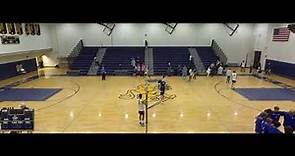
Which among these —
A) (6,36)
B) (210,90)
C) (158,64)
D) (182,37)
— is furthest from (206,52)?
(6,36)

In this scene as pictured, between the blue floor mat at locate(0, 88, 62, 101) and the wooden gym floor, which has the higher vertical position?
the blue floor mat at locate(0, 88, 62, 101)

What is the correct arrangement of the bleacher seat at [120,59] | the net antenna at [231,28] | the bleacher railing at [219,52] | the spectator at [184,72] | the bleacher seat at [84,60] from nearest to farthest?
the spectator at [184,72] < the bleacher seat at [120,59] < the bleacher seat at [84,60] < the bleacher railing at [219,52] < the net antenna at [231,28]

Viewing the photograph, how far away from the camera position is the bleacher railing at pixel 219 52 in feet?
86.9

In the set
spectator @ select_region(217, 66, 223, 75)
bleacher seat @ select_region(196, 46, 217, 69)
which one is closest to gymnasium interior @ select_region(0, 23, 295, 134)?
bleacher seat @ select_region(196, 46, 217, 69)

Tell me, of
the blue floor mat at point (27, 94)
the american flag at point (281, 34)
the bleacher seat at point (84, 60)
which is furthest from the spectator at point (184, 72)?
the blue floor mat at point (27, 94)

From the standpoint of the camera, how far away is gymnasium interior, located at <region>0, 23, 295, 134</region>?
31.8 feet

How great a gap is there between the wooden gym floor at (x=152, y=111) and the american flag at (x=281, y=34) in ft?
26.3

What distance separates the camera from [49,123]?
10023 millimetres

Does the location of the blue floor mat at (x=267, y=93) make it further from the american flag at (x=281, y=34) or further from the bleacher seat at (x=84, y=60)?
the bleacher seat at (x=84, y=60)

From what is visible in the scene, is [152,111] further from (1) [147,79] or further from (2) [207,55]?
(2) [207,55]

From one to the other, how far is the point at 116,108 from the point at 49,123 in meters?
3.35

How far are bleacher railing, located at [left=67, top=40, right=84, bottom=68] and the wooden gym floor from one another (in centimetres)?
961

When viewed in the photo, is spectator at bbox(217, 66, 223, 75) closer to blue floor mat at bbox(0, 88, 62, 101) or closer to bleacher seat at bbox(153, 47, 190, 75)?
bleacher seat at bbox(153, 47, 190, 75)
